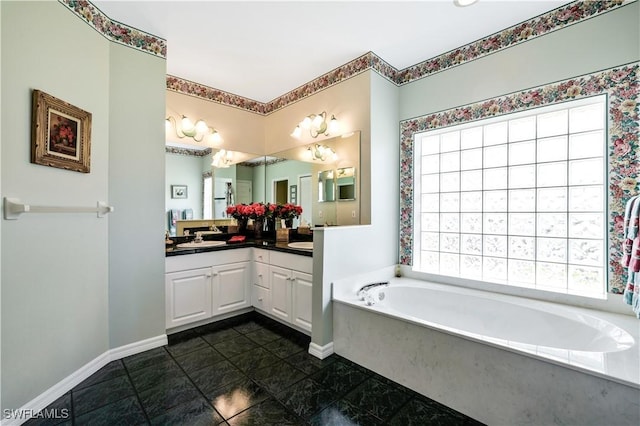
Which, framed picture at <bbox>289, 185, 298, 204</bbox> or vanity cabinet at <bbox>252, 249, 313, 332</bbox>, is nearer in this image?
vanity cabinet at <bbox>252, 249, 313, 332</bbox>

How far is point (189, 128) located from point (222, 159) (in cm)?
52

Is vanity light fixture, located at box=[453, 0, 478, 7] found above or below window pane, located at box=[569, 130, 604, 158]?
above

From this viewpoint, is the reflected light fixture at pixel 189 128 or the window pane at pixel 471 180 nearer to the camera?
the window pane at pixel 471 180

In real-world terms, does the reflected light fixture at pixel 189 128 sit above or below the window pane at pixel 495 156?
above

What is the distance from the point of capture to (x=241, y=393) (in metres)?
1.78

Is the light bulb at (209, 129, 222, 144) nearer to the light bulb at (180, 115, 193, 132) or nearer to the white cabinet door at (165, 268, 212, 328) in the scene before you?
the light bulb at (180, 115, 193, 132)

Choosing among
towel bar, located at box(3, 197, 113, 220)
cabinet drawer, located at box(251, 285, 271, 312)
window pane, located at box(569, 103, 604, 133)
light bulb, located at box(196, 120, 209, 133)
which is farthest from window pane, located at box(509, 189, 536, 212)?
towel bar, located at box(3, 197, 113, 220)

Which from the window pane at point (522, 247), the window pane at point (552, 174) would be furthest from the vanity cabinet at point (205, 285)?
the window pane at point (552, 174)

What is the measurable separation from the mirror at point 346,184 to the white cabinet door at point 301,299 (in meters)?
0.89

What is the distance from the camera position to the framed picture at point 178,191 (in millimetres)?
2913

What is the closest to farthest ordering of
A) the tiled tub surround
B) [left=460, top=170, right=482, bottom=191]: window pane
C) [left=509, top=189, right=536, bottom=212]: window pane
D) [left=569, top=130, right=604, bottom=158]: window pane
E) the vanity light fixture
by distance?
the tiled tub surround < the vanity light fixture < [left=569, top=130, right=604, bottom=158]: window pane < [left=509, top=189, right=536, bottom=212]: window pane < [left=460, top=170, right=482, bottom=191]: window pane

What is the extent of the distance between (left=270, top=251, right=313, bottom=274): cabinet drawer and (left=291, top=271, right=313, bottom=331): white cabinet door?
52 millimetres

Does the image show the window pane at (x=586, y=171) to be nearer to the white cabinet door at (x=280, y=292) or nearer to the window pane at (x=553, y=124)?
the window pane at (x=553, y=124)

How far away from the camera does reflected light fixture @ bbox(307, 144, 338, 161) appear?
2992 mm
